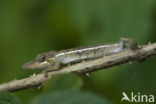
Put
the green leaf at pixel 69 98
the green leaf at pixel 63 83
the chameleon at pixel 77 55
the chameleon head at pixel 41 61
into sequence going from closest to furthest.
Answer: the green leaf at pixel 69 98 → the green leaf at pixel 63 83 → the chameleon at pixel 77 55 → the chameleon head at pixel 41 61

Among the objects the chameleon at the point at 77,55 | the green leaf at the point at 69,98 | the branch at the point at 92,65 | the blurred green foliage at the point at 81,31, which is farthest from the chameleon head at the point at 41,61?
the green leaf at the point at 69,98

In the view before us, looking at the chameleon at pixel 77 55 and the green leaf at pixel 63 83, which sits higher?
the chameleon at pixel 77 55

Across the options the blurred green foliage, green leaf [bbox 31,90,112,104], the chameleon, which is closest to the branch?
the chameleon

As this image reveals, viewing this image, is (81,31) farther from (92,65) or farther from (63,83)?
(63,83)

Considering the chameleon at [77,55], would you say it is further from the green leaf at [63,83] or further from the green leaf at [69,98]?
the green leaf at [69,98]

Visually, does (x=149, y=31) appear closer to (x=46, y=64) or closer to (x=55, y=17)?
(x=46, y=64)

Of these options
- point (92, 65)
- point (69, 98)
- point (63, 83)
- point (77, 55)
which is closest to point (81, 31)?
point (77, 55)

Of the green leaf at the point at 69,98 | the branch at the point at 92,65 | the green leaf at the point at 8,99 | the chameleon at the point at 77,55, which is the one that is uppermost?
the chameleon at the point at 77,55
